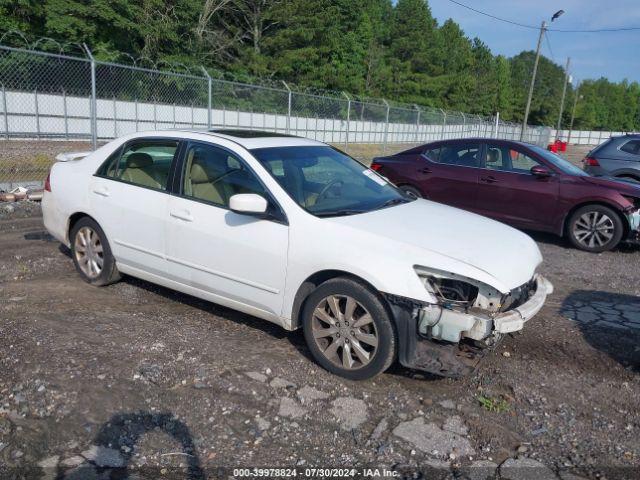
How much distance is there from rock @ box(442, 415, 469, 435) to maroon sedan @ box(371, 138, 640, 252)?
4672mm

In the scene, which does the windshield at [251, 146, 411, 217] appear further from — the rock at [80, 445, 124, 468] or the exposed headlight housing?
the rock at [80, 445, 124, 468]

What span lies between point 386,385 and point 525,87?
95490 millimetres

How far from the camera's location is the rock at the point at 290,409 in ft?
11.0

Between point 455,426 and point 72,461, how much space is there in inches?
83.7

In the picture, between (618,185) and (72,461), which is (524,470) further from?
(618,185)

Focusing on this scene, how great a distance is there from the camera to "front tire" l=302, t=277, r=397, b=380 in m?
3.58

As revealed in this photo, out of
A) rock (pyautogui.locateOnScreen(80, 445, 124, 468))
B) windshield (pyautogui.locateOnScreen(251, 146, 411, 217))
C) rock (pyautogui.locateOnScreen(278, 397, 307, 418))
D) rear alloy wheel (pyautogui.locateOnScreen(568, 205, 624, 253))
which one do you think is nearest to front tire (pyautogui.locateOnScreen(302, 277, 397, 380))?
rock (pyautogui.locateOnScreen(278, 397, 307, 418))

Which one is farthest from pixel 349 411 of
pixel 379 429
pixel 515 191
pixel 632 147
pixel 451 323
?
pixel 632 147

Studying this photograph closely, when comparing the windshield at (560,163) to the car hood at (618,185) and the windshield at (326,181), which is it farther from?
the windshield at (326,181)

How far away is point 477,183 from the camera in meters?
8.47

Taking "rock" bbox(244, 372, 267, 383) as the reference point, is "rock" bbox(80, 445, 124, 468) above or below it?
below

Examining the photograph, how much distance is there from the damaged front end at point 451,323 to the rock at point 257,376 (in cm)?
94

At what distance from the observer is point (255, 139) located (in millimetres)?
4762

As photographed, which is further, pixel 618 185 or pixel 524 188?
pixel 524 188
